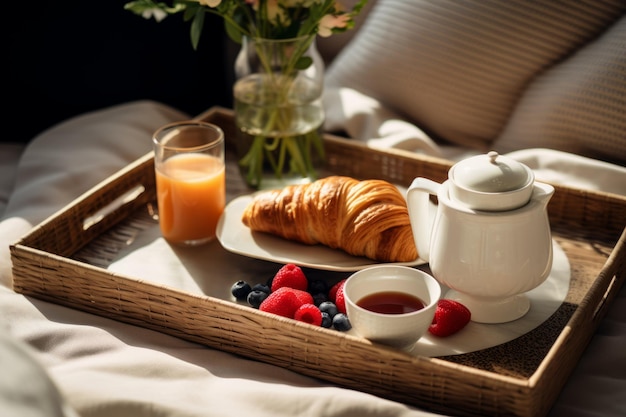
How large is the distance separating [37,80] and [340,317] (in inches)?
40.6

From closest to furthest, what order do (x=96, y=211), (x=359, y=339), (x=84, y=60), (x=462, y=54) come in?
(x=359, y=339)
(x=96, y=211)
(x=462, y=54)
(x=84, y=60)

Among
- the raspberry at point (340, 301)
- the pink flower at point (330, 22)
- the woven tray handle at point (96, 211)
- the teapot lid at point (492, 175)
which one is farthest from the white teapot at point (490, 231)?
the woven tray handle at point (96, 211)

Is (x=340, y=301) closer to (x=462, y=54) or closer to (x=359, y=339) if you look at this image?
(x=359, y=339)

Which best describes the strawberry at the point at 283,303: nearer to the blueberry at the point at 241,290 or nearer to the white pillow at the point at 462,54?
the blueberry at the point at 241,290

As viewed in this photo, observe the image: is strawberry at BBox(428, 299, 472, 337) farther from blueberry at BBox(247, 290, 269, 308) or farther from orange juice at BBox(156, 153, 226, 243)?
orange juice at BBox(156, 153, 226, 243)

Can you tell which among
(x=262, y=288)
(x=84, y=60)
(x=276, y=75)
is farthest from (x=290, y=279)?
(x=84, y=60)

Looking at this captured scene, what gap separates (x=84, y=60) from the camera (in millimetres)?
1684

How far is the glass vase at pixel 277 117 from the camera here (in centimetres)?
128

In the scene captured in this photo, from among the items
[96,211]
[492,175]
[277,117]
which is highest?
[492,175]

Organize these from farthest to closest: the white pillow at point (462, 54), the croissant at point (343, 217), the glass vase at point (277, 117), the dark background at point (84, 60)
→ 1. the dark background at point (84, 60)
2. the white pillow at point (462, 54)
3. the glass vase at point (277, 117)
4. the croissant at point (343, 217)

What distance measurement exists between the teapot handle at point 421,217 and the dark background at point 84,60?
93 cm

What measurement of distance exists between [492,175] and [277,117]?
489 mm

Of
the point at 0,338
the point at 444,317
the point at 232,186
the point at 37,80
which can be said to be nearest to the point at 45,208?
the point at 232,186

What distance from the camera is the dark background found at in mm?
1647
